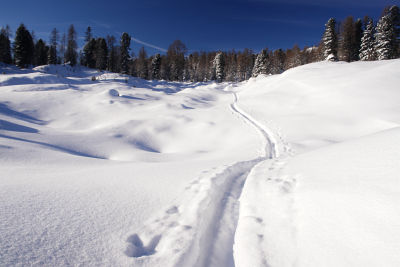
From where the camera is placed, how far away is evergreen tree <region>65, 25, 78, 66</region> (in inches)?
2000

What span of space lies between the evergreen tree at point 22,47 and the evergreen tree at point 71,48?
11599mm

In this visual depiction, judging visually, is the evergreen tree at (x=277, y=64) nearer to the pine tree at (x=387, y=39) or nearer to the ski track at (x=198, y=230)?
the pine tree at (x=387, y=39)

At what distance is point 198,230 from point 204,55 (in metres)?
75.2

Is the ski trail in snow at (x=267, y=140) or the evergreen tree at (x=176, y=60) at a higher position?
the evergreen tree at (x=176, y=60)

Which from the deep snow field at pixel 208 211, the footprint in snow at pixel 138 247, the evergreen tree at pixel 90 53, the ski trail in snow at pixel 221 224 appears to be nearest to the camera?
the deep snow field at pixel 208 211

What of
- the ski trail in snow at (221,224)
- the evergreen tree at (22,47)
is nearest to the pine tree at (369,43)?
the ski trail in snow at (221,224)

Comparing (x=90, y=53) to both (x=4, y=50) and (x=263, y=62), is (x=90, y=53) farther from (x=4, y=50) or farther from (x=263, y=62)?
(x=263, y=62)

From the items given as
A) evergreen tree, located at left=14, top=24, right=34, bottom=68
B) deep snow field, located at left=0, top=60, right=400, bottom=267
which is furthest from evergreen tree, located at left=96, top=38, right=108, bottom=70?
deep snow field, located at left=0, top=60, right=400, bottom=267

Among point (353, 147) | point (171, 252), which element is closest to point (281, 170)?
point (353, 147)

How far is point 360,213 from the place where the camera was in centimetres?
195

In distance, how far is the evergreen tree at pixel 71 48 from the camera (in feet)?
167

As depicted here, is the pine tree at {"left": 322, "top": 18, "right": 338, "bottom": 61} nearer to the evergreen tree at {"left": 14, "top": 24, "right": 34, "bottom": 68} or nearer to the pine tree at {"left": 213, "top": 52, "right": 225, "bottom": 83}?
the pine tree at {"left": 213, "top": 52, "right": 225, "bottom": 83}

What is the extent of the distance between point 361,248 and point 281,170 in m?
2.59

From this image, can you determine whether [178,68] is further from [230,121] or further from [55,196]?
[55,196]
